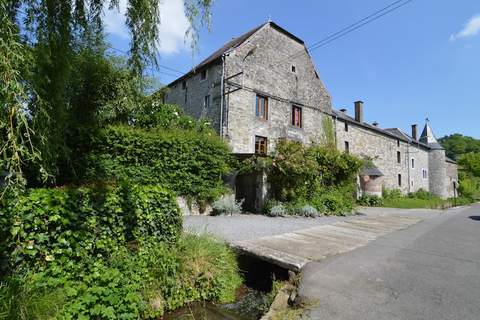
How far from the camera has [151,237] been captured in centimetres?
434

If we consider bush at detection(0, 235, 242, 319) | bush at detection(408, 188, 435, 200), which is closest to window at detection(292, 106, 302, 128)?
bush at detection(0, 235, 242, 319)

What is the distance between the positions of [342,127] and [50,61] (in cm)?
1992

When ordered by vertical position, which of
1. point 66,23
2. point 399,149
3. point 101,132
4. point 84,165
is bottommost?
point 84,165

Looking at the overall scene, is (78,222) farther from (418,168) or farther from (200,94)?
(418,168)

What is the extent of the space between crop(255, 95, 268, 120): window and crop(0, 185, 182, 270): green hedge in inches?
424

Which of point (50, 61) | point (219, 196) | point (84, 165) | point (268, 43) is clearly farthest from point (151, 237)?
point (268, 43)

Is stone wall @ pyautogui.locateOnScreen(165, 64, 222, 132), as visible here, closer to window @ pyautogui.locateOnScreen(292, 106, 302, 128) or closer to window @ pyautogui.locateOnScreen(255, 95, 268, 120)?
window @ pyautogui.locateOnScreen(255, 95, 268, 120)

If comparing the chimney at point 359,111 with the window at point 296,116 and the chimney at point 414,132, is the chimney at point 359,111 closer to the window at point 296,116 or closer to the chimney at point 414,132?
the window at point 296,116

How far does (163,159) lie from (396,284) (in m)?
6.93

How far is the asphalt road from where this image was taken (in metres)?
2.92

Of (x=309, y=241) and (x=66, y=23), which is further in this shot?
(x=309, y=241)

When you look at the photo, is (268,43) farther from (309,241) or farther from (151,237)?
(151,237)

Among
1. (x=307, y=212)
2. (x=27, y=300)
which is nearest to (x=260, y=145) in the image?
(x=307, y=212)

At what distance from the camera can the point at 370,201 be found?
17641mm
